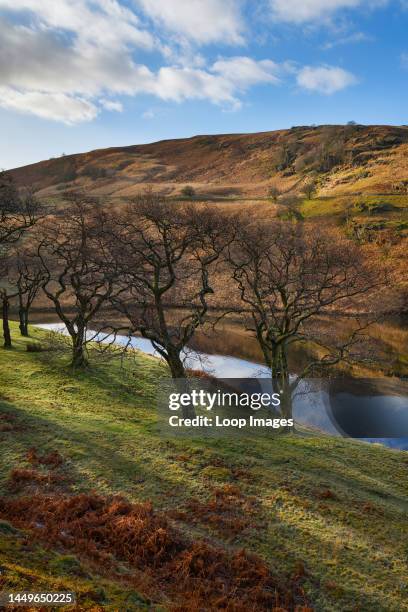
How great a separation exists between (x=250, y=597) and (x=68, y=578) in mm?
4290

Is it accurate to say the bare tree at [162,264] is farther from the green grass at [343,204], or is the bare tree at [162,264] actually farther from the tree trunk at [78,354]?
the green grass at [343,204]

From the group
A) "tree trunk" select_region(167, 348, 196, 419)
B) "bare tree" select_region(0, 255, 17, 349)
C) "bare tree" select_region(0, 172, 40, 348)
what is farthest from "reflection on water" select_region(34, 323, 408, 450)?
"bare tree" select_region(0, 172, 40, 348)

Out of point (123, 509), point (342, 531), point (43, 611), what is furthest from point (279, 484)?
point (43, 611)

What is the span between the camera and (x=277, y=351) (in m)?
24.4

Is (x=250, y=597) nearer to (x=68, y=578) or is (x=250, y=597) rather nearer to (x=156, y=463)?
(x=68, y=578)

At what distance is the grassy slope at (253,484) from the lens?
32.6 ft

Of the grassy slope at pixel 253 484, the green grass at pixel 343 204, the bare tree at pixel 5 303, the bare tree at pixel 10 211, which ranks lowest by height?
the grassy slope at pixel 253 484

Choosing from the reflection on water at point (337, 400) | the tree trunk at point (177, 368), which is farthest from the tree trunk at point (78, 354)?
the tree trunk at point (177, 368)

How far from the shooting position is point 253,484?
1537cm

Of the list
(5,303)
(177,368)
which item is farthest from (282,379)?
(5,303)

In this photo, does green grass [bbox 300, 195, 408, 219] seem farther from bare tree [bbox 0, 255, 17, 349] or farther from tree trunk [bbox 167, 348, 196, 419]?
tree trunk [bbox 167, 348, 196, 419]

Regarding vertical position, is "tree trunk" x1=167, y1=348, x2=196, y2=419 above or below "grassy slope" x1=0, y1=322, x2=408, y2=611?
above

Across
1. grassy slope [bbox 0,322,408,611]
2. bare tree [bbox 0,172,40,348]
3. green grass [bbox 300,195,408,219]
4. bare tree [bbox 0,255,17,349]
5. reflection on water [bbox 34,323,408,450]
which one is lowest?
reflection on water [bbox 34,323,408,450]

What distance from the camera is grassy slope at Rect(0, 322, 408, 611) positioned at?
9.93 meters
